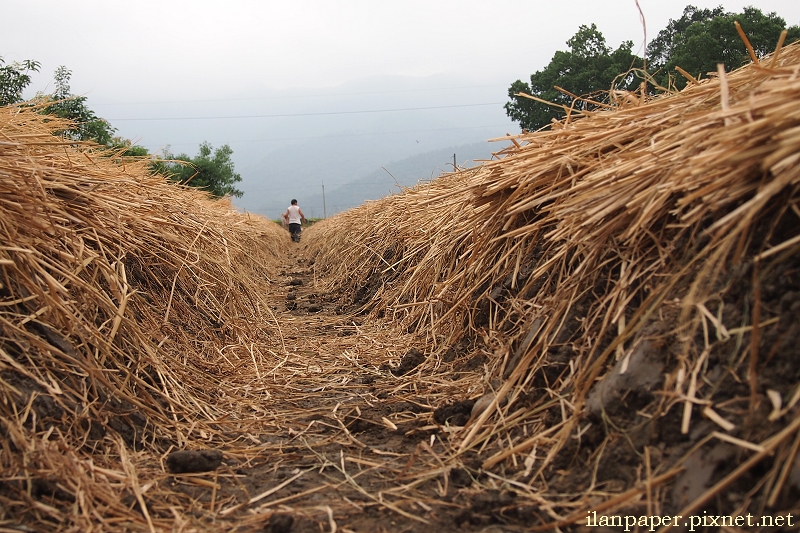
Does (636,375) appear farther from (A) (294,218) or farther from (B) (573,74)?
(B) (573,74)

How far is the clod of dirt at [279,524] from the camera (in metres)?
1.62

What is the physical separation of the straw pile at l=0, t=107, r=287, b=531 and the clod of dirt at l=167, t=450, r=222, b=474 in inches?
4.8

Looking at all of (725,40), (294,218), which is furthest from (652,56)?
(294,218)

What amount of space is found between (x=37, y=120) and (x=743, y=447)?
14.3 feet

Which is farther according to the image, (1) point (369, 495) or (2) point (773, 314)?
(1) point (369, 495)

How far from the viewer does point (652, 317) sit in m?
1.83

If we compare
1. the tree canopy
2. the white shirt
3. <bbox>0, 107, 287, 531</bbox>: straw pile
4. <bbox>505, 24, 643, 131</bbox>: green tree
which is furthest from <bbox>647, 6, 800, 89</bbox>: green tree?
<bbox>0, 107, 287, 531</bbox>: straw pile

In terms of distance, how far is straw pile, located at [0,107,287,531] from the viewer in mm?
1696

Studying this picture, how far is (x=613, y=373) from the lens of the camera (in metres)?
1.82

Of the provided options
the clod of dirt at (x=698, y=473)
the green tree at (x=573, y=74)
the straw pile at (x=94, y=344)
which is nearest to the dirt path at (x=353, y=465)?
the straw pile at (x=94, y=344)

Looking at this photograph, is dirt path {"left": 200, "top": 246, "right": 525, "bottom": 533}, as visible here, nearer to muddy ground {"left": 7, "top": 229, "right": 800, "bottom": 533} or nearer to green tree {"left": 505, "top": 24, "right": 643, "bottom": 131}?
muddy ground {"left": 7, "top": 229, "right": 800, "bottom": 533}

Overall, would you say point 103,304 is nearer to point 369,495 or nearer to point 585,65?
point 369,495

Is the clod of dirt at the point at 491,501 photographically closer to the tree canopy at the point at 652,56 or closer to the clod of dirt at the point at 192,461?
the clod of dirt at the point at 192,461

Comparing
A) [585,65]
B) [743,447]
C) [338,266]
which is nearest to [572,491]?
[743,447]
